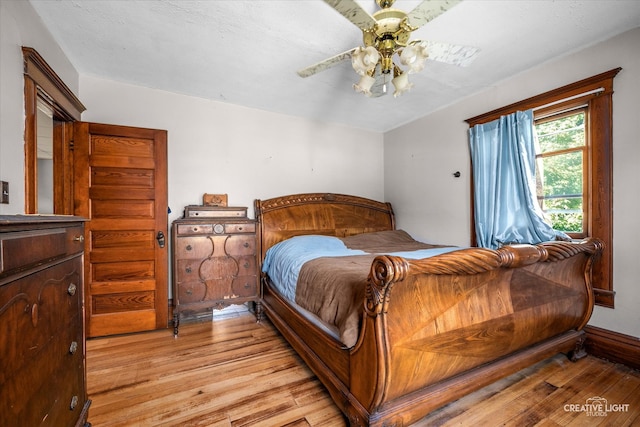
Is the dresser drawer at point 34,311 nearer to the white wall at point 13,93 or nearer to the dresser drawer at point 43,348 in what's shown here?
the dresser drawer at point 43,348

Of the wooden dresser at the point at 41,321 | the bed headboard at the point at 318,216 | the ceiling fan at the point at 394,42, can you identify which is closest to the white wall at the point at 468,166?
the bed headboard at the point at 318,216

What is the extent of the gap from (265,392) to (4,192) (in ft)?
6.11

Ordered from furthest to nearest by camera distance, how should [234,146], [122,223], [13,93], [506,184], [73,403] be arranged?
1. [234,146]
2. [506,184]
3. [122,223]
4. [13,93]
5. [73,403]

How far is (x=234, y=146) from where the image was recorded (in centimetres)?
323

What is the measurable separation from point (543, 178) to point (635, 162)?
2.00 feet

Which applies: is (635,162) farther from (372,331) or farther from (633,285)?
(372,331)

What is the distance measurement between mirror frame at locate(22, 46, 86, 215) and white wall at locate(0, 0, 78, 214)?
0.13 feet

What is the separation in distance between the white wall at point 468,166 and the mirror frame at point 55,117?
148 inches

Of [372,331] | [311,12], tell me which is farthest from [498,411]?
[311,12]

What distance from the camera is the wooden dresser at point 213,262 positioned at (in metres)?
2.50

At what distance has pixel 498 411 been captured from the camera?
148 cm

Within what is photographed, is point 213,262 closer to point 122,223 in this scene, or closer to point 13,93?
point 122,223

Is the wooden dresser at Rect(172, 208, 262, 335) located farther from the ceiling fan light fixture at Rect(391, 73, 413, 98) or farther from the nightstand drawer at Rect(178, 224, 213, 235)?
the ceiling fan light fixture at Rect(391, 73, 413, 98)

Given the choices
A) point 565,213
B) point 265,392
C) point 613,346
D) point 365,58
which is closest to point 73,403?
point 265,392
